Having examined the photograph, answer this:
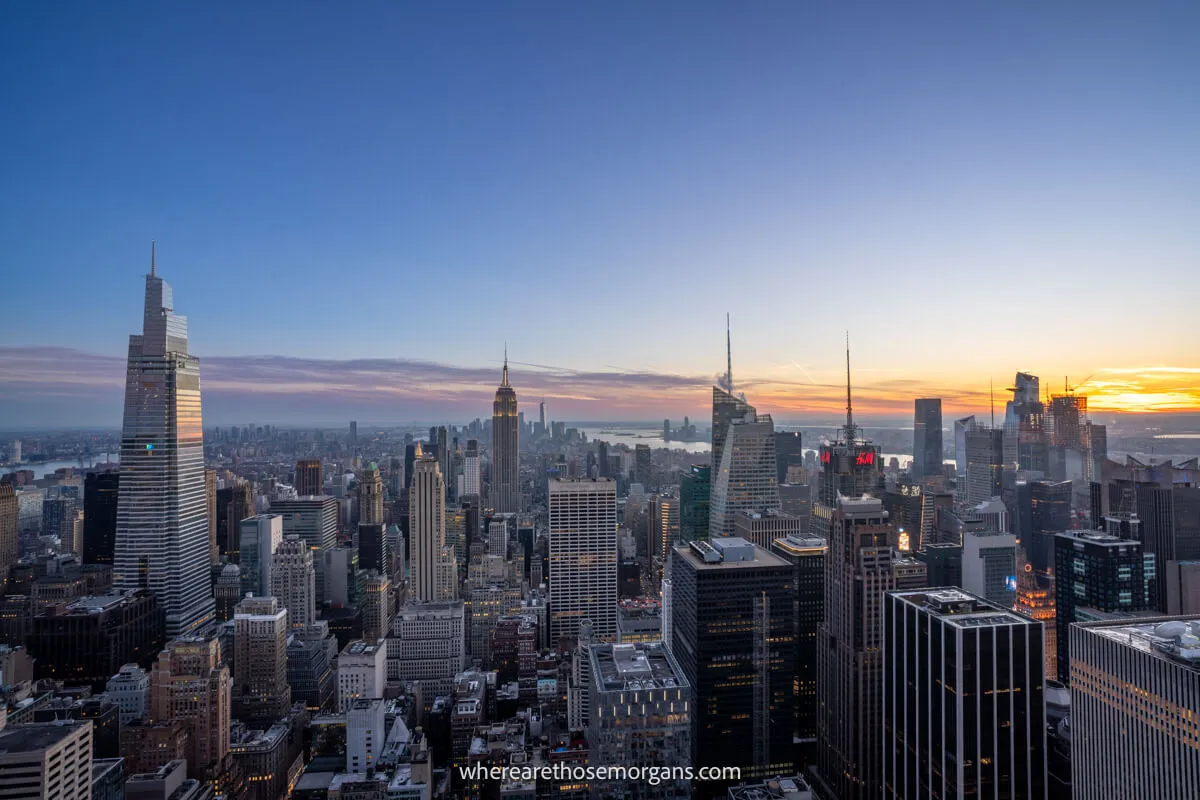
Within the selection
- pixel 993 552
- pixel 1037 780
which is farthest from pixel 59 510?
pixel 993 552

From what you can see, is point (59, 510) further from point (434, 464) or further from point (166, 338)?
point (434, 464)

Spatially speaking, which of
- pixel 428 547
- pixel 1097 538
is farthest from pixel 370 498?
pixel 1097 538

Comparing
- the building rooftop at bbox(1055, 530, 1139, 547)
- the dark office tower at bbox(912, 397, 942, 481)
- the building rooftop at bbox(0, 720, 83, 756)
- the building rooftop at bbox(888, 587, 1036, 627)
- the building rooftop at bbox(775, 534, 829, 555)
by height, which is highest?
the dark office tower at bbox(912, 397, 942, 481)

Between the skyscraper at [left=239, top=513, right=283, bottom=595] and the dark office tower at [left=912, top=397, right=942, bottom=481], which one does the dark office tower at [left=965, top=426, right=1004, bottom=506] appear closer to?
the dark office tower at [left=912, top=397, right=942, bottom=481]

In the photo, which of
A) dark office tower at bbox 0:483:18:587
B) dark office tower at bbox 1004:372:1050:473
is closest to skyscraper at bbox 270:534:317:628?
dark office tower at bbox 0:483:18:587

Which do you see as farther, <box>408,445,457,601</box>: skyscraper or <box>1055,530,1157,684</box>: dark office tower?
<box>408,445,457,601</box>: skyscraper

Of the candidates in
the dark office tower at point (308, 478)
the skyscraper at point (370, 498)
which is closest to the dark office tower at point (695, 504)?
the skyscraper at point (370, 498)

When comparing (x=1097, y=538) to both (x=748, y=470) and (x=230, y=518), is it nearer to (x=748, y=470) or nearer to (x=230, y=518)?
(x=748, y=470)
